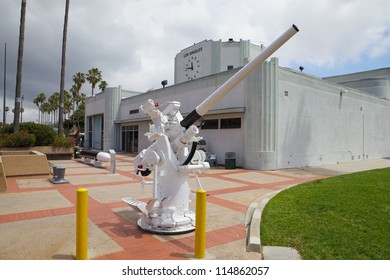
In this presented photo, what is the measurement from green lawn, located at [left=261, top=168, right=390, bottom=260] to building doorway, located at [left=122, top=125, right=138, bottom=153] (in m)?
21.5

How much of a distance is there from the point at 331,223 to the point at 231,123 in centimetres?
1179

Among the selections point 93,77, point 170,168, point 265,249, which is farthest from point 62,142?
point 93,77

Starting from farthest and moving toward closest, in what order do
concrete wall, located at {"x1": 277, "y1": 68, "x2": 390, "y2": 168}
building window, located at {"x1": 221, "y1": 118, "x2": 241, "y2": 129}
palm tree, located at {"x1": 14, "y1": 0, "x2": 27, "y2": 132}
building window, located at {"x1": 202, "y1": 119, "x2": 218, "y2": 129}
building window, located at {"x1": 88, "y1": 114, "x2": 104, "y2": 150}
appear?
building window, located at {"x1": 88, "y1": 114, "x2": 104, "y2": 150} → building window, located at {"x1": 202, "y1": 119, "x2": 218, "y2": 129} → palm tree, located at {"x1": 14, "y1": 0, "x2": 27, "y2": 132} → building window, located at {"x1": 221, "y1": 118, "x2": 241, "y2": 129} → concrete wall, located at {"x1": 277, "y1": 68, "x2": 390, "y2": 168}

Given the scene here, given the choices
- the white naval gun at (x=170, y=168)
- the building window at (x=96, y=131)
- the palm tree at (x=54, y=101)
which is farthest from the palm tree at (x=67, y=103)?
the white naval gun at (x=170, y=168)

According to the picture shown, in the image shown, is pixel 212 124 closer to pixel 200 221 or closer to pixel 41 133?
pixel 41 133

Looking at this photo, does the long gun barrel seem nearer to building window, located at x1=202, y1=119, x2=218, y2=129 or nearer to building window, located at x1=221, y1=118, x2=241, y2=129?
building window, located at x1=221, y1=118, x2=241, y2=129

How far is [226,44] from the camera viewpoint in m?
31.8

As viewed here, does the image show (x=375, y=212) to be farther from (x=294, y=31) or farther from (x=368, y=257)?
(x=294, y=31)

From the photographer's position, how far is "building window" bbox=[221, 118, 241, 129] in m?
16.5

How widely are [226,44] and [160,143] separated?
28.7 m

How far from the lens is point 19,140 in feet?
56.9

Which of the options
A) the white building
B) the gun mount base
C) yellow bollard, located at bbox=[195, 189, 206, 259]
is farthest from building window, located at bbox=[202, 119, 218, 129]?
yellow bollard, located at bbox=[195, 189, 206, 259]

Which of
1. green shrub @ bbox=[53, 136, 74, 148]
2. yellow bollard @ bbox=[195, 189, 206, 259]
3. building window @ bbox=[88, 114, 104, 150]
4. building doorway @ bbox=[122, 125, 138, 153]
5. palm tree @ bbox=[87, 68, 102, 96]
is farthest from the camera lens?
palm tree @ bbox=[87, 68, 102, 96]

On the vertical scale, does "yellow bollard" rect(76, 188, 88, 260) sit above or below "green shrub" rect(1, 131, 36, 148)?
below
